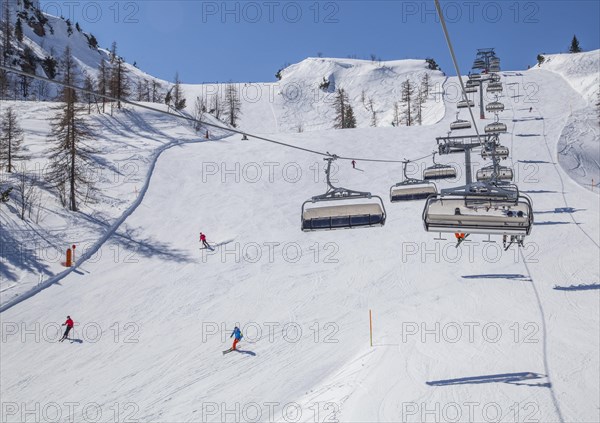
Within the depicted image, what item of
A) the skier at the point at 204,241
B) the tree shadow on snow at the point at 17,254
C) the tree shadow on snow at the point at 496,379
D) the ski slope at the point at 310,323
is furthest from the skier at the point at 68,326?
the tree shadow on snow at the point at 496,379

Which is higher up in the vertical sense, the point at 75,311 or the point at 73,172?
the point at 73,172

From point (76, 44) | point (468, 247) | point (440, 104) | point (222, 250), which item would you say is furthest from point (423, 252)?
point (76, 44)

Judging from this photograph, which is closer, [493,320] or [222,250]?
[493,320]

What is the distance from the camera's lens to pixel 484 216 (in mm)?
7301

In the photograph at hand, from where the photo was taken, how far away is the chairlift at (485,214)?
23.6 ft

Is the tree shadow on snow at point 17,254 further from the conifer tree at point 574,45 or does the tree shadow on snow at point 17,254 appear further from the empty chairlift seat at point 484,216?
the conifer tree at point 574,45

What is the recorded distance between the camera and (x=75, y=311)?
688 inches

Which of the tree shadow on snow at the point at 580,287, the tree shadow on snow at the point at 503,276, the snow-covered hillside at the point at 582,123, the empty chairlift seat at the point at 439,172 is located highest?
the snow-covered hillside at the point at 582,123

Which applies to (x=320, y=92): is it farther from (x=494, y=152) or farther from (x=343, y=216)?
(x=343, y=216)

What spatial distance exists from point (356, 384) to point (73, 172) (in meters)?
24.3

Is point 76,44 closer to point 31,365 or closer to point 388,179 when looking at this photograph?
point 388,179

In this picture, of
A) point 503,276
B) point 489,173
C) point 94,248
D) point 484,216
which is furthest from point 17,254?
point 503,276

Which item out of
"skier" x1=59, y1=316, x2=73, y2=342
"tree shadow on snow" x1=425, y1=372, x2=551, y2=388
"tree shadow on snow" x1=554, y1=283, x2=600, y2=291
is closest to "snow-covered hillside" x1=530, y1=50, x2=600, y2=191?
"tree shadow on snow" x1=554, y1=283, x2=600, y2=291

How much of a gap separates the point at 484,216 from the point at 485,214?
0.13 feet
